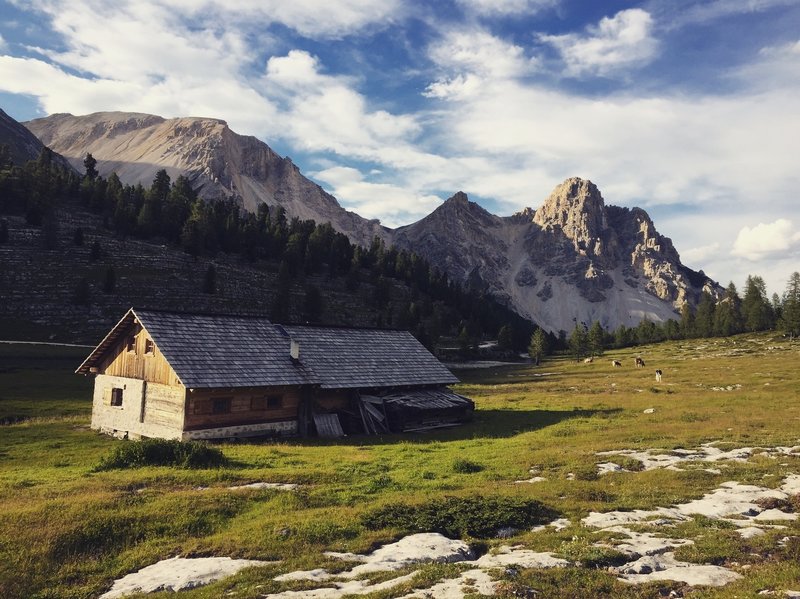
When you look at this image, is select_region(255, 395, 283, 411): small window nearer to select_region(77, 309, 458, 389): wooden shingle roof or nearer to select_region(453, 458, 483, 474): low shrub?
select_region(77, 309, 458, 389): wooden shingle roof

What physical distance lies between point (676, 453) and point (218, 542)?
64.4 ft

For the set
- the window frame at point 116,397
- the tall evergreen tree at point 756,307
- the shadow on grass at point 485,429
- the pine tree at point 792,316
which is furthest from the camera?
the tall evergreen tree at point 756,307

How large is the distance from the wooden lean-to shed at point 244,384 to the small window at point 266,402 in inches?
2.5

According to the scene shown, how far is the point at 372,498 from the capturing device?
1667 centimetres

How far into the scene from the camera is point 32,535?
12438mm

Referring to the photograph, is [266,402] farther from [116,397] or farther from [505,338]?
[505,338]

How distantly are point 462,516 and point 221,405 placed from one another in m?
21.4

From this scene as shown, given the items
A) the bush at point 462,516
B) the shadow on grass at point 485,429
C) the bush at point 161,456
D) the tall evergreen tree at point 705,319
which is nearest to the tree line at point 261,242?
the tall evergreen tree at point 705,319

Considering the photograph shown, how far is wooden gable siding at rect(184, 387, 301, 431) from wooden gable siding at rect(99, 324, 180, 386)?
1903 millimetres

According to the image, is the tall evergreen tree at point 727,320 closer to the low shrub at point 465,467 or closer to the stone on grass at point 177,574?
the low shrub at point 465,467

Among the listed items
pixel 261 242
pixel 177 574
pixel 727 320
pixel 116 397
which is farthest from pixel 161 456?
pixel 727 320

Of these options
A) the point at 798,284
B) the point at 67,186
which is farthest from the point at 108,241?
the point at 798,284

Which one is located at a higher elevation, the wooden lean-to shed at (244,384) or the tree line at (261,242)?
the tree line at (261,242)

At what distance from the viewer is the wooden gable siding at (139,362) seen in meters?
Answer: 31.0
